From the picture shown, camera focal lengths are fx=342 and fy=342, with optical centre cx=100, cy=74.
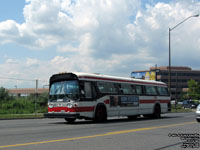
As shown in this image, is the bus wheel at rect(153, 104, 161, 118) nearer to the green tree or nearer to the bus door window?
the bus door window

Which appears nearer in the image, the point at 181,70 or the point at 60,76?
the point at 60,76

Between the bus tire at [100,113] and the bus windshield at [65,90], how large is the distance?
1.81 metres

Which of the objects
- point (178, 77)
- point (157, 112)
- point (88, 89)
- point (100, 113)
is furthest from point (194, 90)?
point (88, 89)

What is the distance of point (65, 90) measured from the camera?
19016 mm

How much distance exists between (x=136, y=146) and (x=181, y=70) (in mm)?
142947

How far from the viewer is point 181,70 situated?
148375 mm

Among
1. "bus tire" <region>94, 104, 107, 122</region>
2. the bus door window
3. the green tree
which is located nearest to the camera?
the bus door window

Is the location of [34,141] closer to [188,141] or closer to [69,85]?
[188,141]

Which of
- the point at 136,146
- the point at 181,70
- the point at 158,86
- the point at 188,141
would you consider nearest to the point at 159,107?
the point at 158,86

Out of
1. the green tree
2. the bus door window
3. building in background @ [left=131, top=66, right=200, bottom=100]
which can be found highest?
building in background @ [left=131, top=66, right=200, bottom=100]


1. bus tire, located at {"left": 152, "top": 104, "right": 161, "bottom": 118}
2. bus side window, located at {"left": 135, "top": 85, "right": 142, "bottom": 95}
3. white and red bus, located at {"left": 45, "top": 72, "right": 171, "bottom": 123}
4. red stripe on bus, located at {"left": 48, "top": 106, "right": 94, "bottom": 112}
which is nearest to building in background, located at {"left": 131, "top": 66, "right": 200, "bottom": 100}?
bus tire, located at {"left": 152, "top": 104, "right": 161, "bottom": 118}

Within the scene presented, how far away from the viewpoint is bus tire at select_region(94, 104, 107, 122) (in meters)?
19.6

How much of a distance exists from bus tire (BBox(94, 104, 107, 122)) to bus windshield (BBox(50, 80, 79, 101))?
71.1 inches

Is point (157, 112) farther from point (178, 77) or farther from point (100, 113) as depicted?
point (178, 77)
